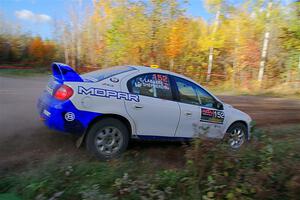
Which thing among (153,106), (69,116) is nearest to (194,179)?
(153,106)

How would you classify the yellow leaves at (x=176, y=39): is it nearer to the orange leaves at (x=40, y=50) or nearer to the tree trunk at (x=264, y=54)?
the tree trunk at (x=264, y=54)

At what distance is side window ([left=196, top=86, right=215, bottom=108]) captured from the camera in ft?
23.8

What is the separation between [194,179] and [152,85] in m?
2.58

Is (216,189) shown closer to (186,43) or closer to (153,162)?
(153,162)

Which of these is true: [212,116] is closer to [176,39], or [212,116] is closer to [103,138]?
[103,138]

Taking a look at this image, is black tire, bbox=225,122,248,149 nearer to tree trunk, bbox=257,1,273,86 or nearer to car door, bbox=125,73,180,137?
car door, bbox=125,73,180,137

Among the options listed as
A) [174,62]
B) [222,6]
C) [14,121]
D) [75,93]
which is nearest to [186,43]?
[174,62]

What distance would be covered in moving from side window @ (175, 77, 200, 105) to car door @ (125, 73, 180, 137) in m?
0.22

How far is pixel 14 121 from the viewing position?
8.41 meters

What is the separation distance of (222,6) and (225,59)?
4.61 metres

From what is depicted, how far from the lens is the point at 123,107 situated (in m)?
Result: 6.28

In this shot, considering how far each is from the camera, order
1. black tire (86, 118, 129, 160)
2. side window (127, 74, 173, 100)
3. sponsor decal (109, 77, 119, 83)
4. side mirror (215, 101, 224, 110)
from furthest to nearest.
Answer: side mirror (215, 101, 224, 110)
side window (127, 74, 173, 100)
sponsor decal (109, 77, 119, 83)
black tire (86, 118, 129, 160)

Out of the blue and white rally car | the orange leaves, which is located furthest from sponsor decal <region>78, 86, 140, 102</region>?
the orange leaves

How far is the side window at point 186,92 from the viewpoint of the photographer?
22.9 feet
